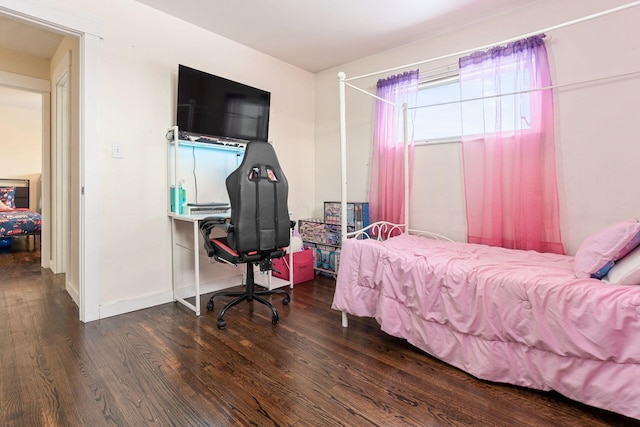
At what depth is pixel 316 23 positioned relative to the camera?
9.25 ft

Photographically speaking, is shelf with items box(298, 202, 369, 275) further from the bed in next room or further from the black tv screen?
the bed in next room

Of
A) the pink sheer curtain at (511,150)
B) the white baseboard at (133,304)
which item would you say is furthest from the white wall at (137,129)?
the pink sheer curtain at (511,150)

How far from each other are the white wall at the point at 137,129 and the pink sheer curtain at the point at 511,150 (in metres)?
2.38

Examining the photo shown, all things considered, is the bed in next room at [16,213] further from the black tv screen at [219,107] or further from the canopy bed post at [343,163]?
the canopy bed post at [343,163]

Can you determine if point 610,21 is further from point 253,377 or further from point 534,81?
point 253,377

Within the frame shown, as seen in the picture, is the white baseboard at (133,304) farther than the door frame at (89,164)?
Yes

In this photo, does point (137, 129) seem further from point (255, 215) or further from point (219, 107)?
point (255, 215)

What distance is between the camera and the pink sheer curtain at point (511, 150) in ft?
7.68

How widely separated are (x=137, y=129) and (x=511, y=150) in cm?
293

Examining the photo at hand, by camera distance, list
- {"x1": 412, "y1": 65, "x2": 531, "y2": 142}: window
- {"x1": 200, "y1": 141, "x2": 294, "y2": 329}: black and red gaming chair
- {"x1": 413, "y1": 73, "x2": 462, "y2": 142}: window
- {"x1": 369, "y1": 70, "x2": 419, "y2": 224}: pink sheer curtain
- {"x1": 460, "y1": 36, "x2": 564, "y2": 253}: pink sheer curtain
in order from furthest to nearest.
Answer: {"x1": 369, "y1": 70, "x2": 419, "y2": 224}: pink sheer curtain < {"x1": 413, "y1": 73, "x2": 462, "y2": 142}: window < {"x1": 412, "y1": 65, "x2": 531, "y2": 142}: window < {"x1": 460, "y1": 36, "x2": 564, "y2": 253}: pink sheer curtain < {"x1": 200, "y1": 141, "x2": 294, "y2": 329}: black and red gaming chair

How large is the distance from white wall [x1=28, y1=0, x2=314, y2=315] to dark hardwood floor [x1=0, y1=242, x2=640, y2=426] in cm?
39

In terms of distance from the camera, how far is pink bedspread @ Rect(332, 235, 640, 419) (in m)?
1.31

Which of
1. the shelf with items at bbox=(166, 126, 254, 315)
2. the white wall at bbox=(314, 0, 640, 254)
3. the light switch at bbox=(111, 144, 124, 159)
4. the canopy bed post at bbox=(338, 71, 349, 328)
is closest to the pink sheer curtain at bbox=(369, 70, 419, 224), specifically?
the white wall at bbox=(314, 0, 640, 254)

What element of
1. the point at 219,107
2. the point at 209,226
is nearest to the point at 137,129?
the point at 219,107
